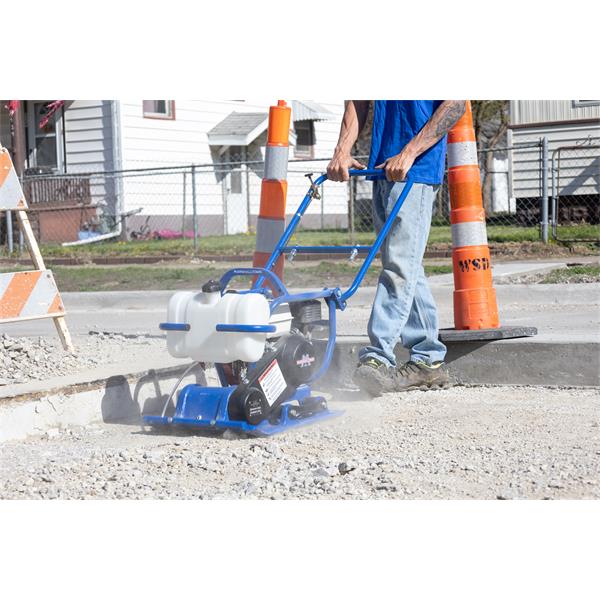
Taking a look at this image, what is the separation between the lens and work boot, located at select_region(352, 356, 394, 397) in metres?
5.40

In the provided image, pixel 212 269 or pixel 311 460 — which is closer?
pixel 311 460

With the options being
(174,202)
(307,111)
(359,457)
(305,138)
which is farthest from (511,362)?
(305,138)

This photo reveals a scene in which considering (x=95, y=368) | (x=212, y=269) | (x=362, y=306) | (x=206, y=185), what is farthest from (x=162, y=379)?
(x=206, y=185)

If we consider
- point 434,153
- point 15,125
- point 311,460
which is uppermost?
point 15,125

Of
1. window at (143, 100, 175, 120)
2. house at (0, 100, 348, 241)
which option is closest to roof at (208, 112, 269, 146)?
house at (0, 100, 348, 241)

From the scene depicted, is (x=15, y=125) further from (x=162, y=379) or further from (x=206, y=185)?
(x=162, y=379)

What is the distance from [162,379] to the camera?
225 inches

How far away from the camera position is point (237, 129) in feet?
80.2

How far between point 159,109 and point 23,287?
17687 millimetres

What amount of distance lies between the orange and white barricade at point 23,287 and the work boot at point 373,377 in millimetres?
2135

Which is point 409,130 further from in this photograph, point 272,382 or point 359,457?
point 359,457

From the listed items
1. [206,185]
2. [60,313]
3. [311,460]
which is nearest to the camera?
[311,460]

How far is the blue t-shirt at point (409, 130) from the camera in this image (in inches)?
218

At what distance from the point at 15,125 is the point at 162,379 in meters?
18.0
